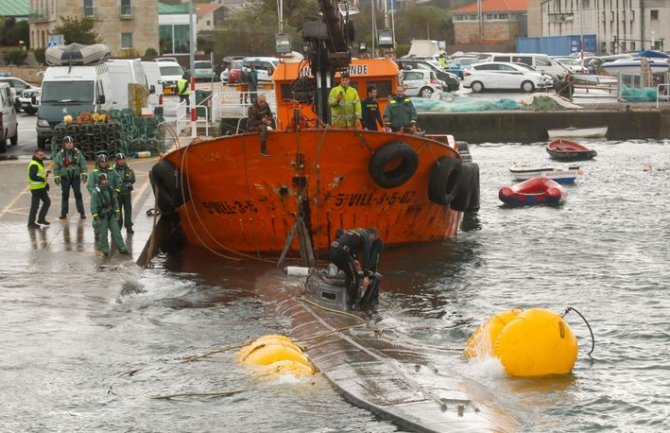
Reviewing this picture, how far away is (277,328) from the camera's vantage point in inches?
667

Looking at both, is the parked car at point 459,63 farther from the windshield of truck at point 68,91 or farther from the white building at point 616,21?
the windshield of truck at point 68,91

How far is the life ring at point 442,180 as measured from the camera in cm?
2189

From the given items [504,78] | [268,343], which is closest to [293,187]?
[268,343]

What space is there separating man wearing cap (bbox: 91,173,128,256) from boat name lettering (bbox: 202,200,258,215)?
7.17 ft

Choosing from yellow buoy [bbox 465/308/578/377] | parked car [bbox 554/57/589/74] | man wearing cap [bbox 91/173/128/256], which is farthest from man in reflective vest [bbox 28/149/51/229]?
parked car [bbox 554/57/589/74]

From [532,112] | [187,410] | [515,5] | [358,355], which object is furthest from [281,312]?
[515,5]

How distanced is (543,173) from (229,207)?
47.1 ft

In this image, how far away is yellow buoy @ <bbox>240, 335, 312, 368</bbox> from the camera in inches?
563

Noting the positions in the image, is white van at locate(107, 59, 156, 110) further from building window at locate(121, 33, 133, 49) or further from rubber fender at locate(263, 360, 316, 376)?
building window at locate(121, 33, 133, 49)

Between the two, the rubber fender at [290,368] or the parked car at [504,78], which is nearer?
the rubber fender at [290,368]

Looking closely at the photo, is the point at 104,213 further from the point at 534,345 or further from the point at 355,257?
the point at 534,345

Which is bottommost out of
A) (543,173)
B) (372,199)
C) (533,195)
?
(533,195)

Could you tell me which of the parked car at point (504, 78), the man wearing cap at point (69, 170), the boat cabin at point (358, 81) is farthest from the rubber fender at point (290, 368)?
the parked car at point (504, 78)

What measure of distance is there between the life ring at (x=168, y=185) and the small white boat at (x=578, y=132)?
95.2ft
